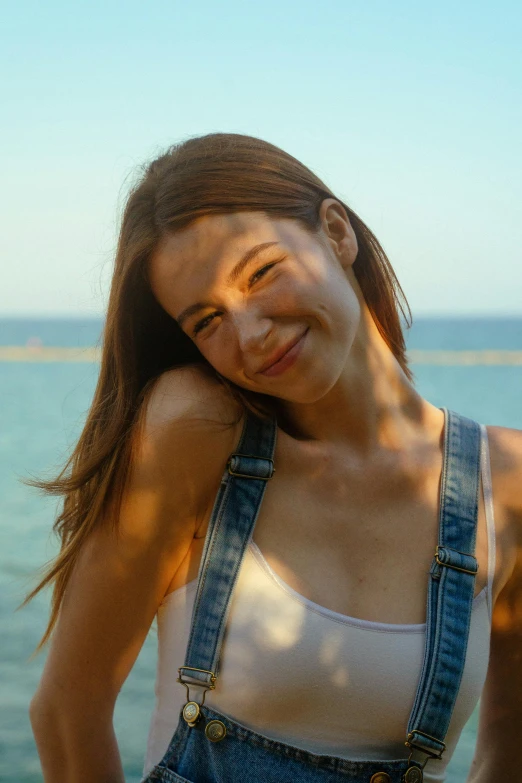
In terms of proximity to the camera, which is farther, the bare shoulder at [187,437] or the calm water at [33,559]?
the calm water at [33,559]

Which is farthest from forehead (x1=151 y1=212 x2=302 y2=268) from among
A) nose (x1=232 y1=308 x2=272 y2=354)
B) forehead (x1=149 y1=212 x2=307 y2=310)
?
nose (x1=232 y1=308 x2=272 y2=354)

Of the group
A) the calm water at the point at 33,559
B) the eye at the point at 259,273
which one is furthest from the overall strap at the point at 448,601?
the calm water at the point at 33,559

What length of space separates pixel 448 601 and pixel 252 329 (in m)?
0.69

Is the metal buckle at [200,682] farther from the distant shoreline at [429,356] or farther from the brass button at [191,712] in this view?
the distant shoreline at [429,356]

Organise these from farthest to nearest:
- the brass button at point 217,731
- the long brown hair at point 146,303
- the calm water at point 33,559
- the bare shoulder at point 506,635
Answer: the calm water at point 33,559 < the bare shoulder at point 506,635 < the long brown hair at point 146,303 < the brass button at point 217,731

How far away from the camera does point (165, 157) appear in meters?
2.11

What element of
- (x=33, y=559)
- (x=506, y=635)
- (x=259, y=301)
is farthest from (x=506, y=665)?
(x=33, y=559)

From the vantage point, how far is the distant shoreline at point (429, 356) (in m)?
35.7

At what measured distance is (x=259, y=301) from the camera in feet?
6.21

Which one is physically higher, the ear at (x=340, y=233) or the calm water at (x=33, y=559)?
the ear at (x=340, y=233)

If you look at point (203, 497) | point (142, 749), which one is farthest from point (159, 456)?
point (142, 749)

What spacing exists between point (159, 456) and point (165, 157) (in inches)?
26.9

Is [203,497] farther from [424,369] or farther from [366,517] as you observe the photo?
[424,369]

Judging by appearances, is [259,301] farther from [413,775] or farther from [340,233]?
[413,775]
